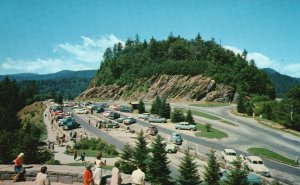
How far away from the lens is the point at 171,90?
123938 mm

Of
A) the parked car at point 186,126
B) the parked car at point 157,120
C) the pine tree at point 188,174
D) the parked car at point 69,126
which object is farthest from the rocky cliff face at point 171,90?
the pine tree at point 188,174

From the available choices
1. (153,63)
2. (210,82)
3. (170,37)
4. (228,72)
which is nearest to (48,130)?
(210,82)

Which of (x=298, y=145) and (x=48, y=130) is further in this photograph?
(x=48, y=130)

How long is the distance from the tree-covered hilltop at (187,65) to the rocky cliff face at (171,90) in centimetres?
280

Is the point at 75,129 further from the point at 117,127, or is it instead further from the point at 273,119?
the point at 273,119

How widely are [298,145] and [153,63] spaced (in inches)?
3789

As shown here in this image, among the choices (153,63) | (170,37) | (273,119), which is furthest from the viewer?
(170,37)

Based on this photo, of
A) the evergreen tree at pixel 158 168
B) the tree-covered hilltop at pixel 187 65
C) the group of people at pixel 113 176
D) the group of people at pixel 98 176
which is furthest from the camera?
the tree-covered hilltop at pixel 187 65

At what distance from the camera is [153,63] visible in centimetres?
14712

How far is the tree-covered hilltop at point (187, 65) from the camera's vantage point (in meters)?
115

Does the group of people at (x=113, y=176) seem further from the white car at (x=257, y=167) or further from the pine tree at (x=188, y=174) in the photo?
the white car at (x=257, y=167)

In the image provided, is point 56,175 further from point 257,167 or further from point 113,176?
point 257,167

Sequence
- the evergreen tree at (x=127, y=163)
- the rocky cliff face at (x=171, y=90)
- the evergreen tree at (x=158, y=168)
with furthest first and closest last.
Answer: the rocky cliff face at (x=171, y=90)
the evergreen tree at (x=127, y=163)
the evergreen tree at (x=158, y=168)

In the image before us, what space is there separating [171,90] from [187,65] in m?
12.5
